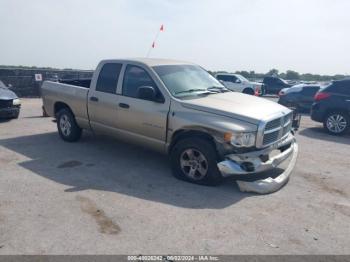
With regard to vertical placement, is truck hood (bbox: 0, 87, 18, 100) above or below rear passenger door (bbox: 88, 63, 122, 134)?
below

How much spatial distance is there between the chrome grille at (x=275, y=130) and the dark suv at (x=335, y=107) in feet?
16.2

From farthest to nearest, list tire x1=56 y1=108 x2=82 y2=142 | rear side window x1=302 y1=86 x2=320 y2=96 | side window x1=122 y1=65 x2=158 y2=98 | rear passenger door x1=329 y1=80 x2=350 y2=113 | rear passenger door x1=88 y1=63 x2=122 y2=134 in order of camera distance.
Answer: rear side window x1=302 y1=86 x2=320 y2=96 < rear passenger door x1=329 y1=80 x2=350 y2=113 < tire x1=56 y1=108 x2=82 y2=142 < rear passenger door x1=88 y1=63 x2=122 y2=134 < side window x1=122 y1=65 x2=158 y2=98

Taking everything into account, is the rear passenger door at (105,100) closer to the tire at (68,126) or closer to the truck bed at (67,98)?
the truck bed at (67,98)

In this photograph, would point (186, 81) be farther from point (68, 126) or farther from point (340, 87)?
point (340, 87)

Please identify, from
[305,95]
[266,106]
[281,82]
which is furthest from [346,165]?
[281,82]

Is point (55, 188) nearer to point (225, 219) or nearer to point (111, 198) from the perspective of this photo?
point (111, 198)

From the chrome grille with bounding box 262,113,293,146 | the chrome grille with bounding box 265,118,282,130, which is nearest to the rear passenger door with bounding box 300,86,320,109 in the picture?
the chrome grille with bounding box 262,113,293,146

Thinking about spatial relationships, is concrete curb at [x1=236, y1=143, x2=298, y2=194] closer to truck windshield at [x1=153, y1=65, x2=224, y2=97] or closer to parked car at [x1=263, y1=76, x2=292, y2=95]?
truck windshield at [x1=153, y1=65, x2=224, y2=97]

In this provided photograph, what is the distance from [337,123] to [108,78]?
23.1ft

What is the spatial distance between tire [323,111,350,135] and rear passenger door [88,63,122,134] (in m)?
6.84

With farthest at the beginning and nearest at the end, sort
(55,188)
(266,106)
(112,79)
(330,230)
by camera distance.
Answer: (112,79), (266,106), (55,188), (330,230)

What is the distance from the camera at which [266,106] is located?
5781mm

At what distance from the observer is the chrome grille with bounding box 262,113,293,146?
17.1 ft

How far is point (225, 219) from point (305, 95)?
1233cm
